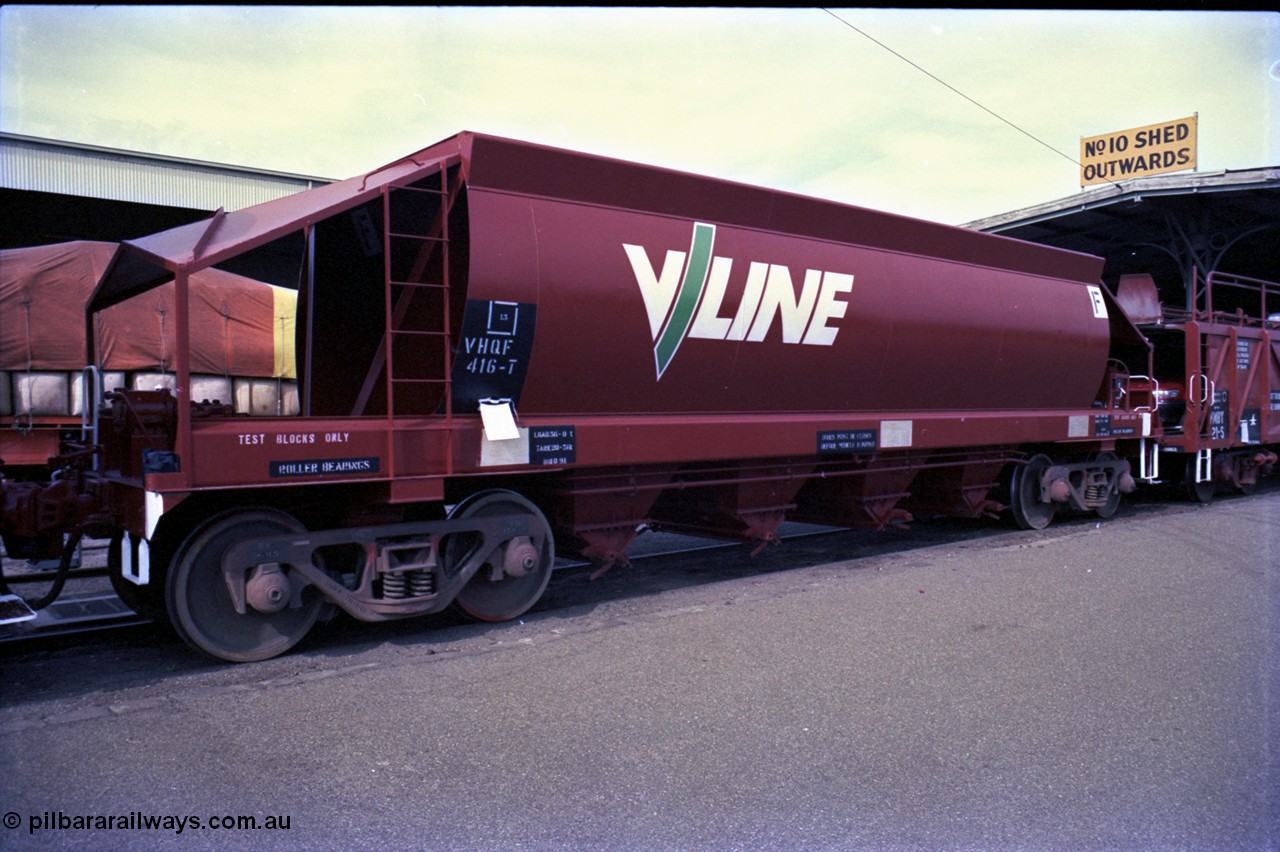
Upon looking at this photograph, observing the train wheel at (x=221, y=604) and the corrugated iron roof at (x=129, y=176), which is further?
the corrugated iron roof at (x=129, y=176)

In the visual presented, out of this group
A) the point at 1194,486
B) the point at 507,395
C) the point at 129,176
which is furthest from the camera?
the point at 129,176

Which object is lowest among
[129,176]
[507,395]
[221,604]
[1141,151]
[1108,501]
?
[1108,501]

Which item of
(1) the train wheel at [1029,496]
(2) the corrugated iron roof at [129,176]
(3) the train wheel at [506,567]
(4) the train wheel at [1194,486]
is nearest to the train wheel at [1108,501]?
(1) the train wheel at [1029,496]

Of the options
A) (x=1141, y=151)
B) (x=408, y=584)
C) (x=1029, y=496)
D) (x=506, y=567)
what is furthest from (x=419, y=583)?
(x=1141, y=151)

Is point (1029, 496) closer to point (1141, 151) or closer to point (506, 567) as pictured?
point (506, 567)

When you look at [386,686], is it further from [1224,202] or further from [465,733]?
[1224,202]

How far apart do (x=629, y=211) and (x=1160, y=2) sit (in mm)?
4602

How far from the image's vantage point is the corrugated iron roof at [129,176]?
15250mm

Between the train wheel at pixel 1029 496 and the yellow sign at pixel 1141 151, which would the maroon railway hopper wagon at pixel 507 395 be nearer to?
the train wheel at pixel 1029 496

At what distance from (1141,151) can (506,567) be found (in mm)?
37286

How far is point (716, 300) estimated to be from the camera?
23.5 feet

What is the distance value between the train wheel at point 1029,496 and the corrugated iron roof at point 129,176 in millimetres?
14525

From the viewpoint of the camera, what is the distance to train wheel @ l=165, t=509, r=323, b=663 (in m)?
5.15

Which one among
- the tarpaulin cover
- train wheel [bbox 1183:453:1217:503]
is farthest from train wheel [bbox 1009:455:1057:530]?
the tarpaulin cover
